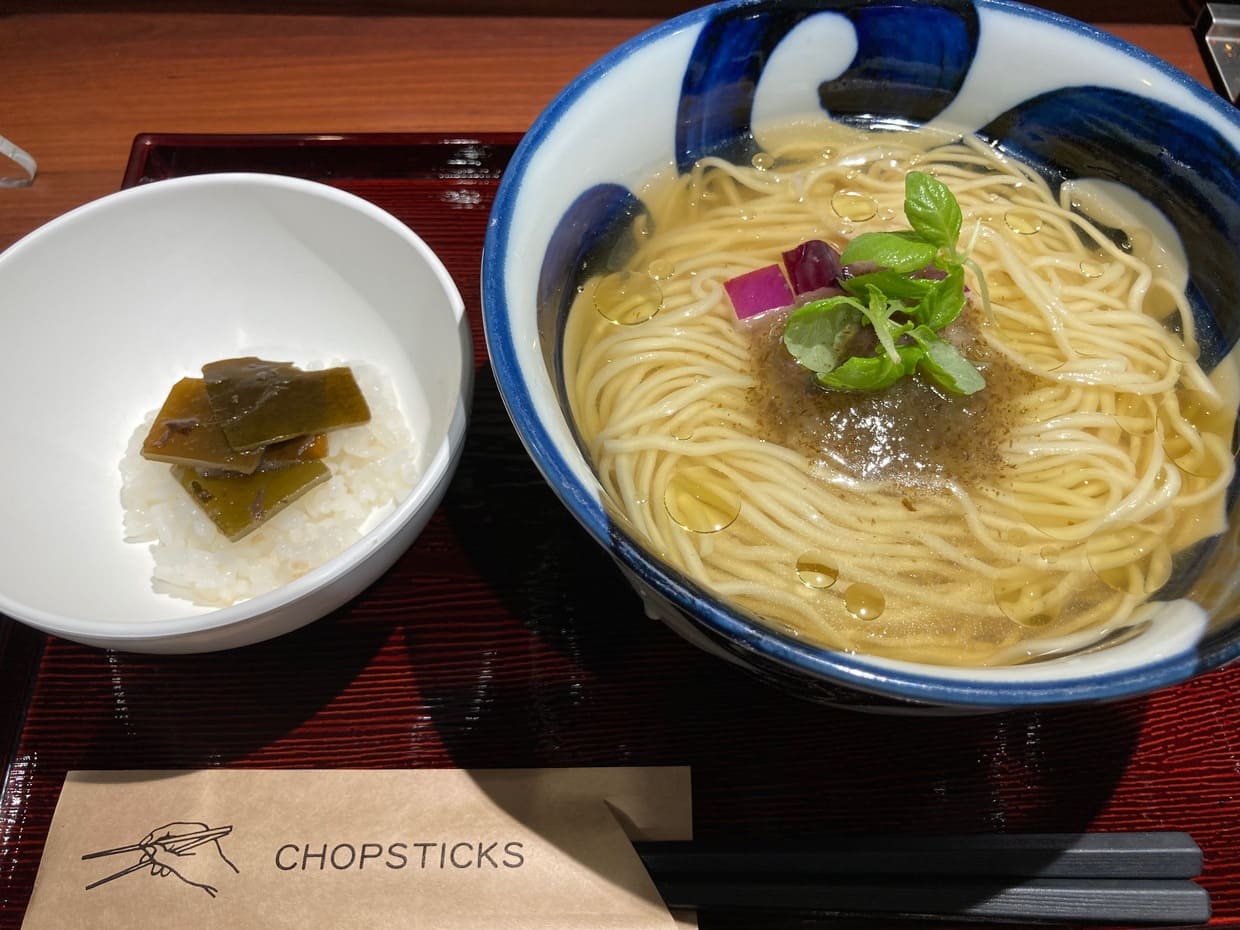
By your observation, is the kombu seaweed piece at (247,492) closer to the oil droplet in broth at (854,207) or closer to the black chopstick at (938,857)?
the black chopstick at (938,857)

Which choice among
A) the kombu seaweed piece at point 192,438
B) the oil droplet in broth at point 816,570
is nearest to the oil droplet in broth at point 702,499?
the oil droplet in broth at point 816,570

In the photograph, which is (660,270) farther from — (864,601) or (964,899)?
(964,899)

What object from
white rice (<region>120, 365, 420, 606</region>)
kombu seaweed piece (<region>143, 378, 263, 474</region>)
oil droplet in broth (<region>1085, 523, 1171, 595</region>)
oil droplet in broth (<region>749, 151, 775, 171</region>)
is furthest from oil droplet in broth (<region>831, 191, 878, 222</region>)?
kombu seaweed piece (<region>143, 378, 263, 474</region>)

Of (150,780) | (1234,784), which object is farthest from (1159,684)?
(150,780)

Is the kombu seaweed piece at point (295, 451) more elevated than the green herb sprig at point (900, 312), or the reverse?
the green herb sprig at point (900, 312)

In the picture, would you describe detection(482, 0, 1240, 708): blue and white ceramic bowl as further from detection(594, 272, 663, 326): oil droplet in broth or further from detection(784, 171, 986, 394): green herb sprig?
detection(784, 171, 986, 394): green herb sprig

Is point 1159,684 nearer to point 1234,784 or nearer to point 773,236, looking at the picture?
point 1234,784
